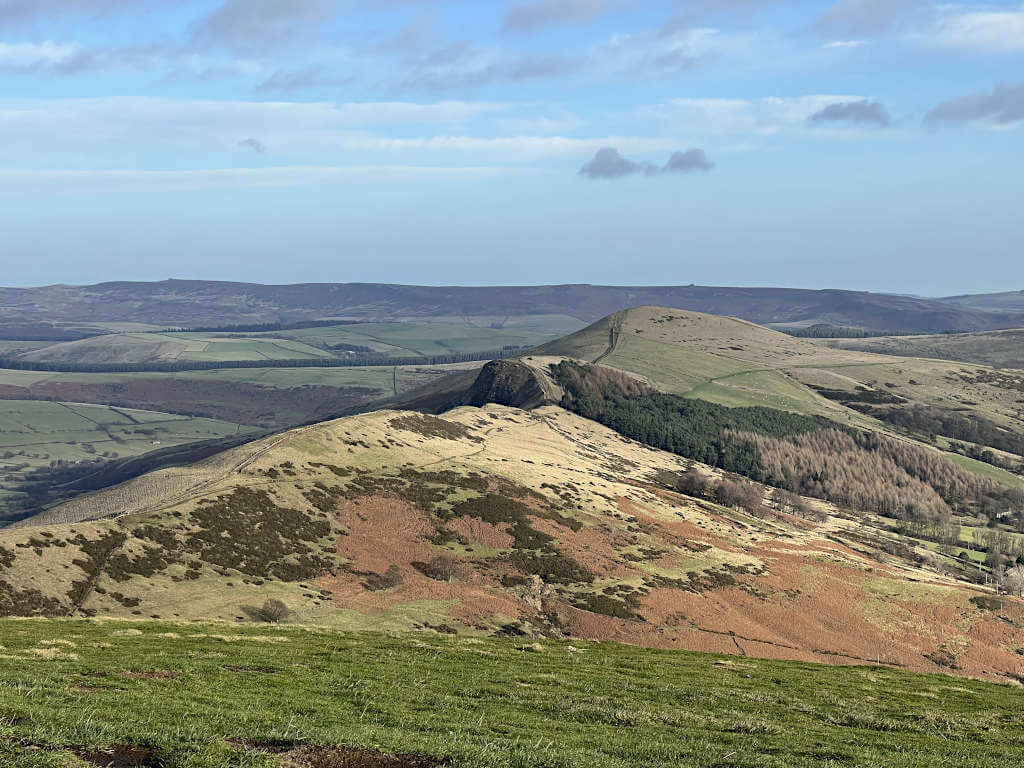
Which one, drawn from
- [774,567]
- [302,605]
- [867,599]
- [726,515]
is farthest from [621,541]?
[302,605]

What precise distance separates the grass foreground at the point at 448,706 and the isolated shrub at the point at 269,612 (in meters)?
25.0

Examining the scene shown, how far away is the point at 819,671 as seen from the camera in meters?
58.2

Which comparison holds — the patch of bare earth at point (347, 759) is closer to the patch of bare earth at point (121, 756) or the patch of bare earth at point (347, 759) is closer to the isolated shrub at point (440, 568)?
the patch of bare earth at point (121, 756)

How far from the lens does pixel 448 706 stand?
34844mm

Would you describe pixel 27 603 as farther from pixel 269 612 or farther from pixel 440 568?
pixel 440 568

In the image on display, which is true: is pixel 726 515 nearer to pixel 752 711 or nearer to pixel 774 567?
pixel 774 567

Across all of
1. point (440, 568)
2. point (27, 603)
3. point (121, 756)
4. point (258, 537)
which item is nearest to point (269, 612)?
point (27, 603)

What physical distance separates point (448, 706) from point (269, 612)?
178 ft

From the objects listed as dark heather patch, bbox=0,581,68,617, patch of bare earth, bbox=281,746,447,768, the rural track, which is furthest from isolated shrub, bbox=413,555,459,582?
patch of bare earth, bbox=281,746,447,768

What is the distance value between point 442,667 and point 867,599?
3840 inches

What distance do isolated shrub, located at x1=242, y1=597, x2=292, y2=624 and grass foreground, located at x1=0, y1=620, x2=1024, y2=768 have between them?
25.0 meters

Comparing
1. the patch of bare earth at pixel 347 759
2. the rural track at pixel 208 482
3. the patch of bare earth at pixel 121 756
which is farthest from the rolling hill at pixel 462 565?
the patch of bare earth at pixel 347 759

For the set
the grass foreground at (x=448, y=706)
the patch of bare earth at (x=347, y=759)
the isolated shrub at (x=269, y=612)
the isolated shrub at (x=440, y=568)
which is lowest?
the isolated shrub at (x=440, y=568)

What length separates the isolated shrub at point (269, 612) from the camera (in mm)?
82938
